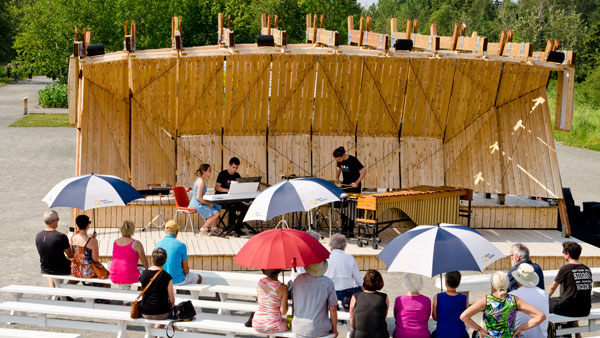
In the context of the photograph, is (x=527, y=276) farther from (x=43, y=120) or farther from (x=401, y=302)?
(x=43, y=120)

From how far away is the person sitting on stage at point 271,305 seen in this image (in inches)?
308

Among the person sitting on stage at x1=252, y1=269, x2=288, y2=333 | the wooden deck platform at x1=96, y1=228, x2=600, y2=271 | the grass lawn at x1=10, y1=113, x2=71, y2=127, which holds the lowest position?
the grass lawn at x1=10, y1=113, x2=71, y2=127

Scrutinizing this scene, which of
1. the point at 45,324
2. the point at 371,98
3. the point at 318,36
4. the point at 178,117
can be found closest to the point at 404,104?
the point at 371,98

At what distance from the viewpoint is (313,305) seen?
25.2 ft

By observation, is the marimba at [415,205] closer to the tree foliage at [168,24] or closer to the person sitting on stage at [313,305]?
the person sitting on stage at [313,305]

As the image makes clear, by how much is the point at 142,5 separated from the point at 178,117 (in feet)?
117

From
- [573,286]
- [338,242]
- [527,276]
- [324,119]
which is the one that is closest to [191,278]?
[338,242]

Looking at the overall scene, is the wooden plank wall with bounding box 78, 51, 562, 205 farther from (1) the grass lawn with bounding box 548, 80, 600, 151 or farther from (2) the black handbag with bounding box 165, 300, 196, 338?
(1) the grass lawn with bounding box 548, 80, 600, 151

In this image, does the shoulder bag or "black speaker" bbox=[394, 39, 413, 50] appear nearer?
the shoulder bag

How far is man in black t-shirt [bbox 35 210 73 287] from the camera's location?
991cm

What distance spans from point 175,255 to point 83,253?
4.25ft

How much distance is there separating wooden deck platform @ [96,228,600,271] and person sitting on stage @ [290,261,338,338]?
480cm

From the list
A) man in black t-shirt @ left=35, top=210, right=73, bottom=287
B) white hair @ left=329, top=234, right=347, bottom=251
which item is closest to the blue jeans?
white hair @ left=329, top=234, right=347, bottom=251

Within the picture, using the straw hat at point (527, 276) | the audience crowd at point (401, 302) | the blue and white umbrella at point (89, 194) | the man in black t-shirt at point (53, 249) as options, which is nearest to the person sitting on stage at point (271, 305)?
the audience crowd at point (401, 302)
